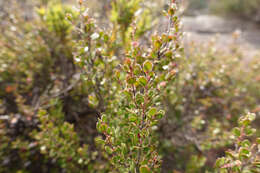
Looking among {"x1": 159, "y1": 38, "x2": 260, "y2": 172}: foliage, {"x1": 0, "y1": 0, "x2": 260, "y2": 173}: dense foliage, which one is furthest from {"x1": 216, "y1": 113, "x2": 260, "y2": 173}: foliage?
{"x1": 159, "y1": 38, "x2": 260, "y2": 172}: foliage

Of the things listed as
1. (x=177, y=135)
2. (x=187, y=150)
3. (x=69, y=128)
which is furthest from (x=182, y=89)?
(x=69, y=128)

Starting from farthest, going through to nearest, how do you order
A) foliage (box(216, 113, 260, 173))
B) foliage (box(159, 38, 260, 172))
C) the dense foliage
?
foliage (box(159, 38, 260, 172))
the dense foliage
foliage (box(216, 113, 260, 173))

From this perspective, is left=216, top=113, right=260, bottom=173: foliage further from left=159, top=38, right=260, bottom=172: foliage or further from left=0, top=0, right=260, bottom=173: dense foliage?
left=159, top=38, right=260, bottom=172: foliage

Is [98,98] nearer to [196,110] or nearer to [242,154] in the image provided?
[242,154]

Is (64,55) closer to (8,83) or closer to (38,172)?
(8,83)

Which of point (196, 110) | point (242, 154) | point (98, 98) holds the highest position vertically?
point (98, 98)

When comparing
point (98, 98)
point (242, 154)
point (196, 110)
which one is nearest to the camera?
point (242, 154)

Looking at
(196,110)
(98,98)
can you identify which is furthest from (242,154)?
(196,110)

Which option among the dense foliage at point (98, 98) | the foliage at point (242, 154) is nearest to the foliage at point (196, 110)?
the dense foliage at point (98, 98)
